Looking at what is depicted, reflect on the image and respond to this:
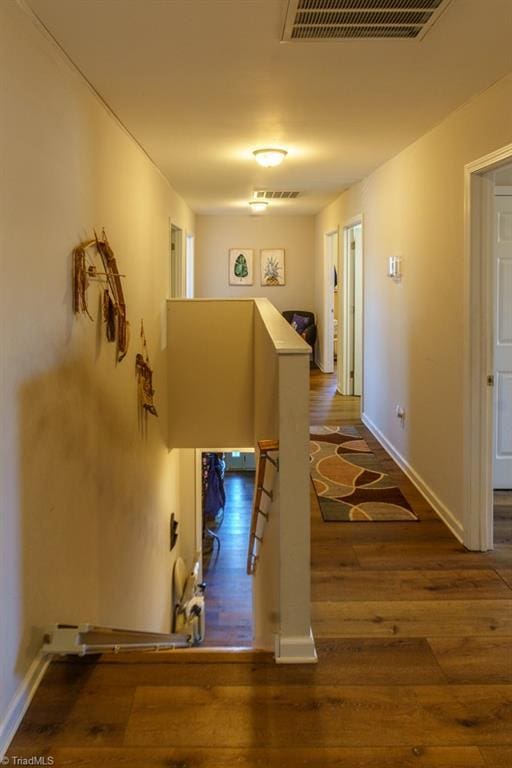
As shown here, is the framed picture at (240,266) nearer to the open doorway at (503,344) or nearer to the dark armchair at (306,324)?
the dark armchair at (306,324)

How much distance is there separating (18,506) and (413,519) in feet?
8.30

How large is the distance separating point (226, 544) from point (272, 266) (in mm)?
4138

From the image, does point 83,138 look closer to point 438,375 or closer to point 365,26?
point 365,26

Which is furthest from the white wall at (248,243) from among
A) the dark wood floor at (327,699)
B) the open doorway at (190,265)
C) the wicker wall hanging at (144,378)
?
the dark wood floor at (327,699)

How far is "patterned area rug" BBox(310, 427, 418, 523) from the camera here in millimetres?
4012

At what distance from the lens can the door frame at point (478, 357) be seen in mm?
3311

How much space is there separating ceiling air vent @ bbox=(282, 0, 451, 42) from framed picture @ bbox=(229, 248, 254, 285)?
7355 millimetres

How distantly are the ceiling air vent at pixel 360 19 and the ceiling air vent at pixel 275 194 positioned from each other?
4.39 m

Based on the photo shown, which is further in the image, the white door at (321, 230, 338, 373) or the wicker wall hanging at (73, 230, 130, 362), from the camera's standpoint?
the white door at (321, 230, 338, 373)

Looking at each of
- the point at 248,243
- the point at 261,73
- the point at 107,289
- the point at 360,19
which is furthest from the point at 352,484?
the point at 248,243

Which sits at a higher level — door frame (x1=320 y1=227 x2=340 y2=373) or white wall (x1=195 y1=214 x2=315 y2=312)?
white wall (x1=195 y1=214 x2=315 y2=312)

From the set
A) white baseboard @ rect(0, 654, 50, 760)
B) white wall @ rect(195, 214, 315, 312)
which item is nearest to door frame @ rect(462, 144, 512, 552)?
white baseboard @ rect(0, 654, 50, 760)

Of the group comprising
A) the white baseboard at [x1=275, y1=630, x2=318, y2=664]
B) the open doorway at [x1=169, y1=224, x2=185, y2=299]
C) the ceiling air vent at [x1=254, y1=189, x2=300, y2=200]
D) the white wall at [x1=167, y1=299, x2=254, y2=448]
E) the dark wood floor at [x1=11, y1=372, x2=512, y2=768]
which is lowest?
the dark wood floor at [x1=11, y1=372, x2=512, y2=768]

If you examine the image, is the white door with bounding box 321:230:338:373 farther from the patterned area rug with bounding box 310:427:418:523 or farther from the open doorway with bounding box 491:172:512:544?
the open doorway with bounding box 491:172:512:544
